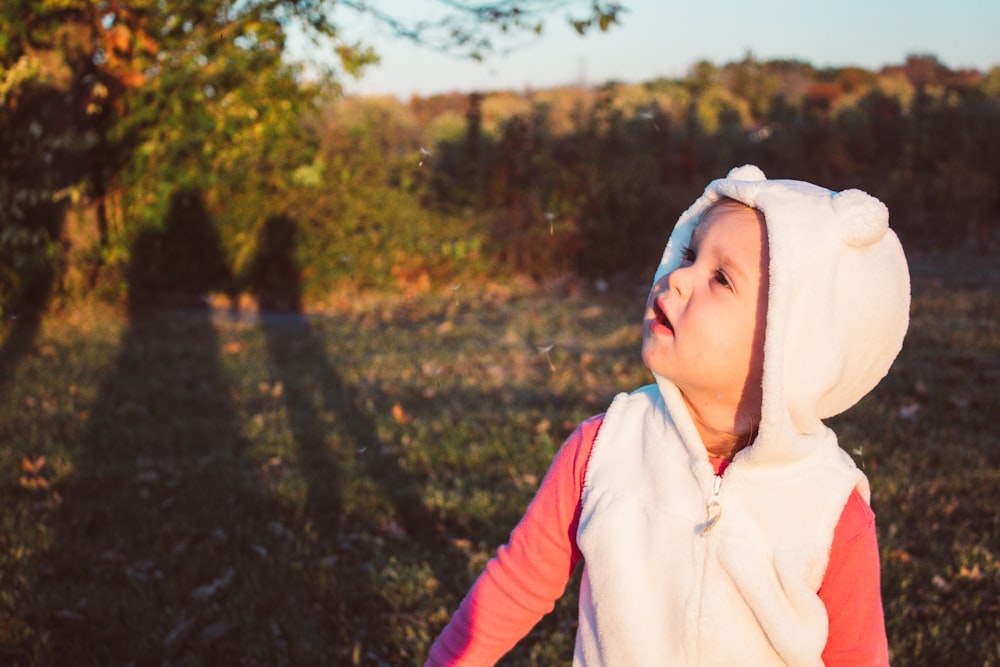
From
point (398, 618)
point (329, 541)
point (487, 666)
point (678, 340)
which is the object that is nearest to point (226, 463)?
point (329, 541)

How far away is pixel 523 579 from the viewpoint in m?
1.90

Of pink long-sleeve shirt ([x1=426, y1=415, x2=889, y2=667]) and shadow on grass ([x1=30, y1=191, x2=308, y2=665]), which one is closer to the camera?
pink long-sleeve shirt ([x1=426, y1=415, x2=889, y2=667])

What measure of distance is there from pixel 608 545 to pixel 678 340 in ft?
1.37

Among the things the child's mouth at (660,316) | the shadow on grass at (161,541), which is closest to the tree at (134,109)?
the shadow on grass at (161,541)

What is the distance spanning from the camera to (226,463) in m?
5.34

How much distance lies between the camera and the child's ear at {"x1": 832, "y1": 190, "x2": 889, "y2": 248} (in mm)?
1578

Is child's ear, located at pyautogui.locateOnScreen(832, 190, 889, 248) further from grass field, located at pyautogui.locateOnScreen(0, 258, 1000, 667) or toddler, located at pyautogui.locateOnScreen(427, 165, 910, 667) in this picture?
grass field, located at pyautogui.locateOnScreen(0, 258, 1000, 667)

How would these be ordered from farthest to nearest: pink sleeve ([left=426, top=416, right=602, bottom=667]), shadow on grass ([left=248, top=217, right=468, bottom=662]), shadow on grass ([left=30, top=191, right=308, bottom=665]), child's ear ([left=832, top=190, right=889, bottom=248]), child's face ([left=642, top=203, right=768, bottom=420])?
shadow on grass ([left=248, top=217, right=468, bottom=662])
shadow on grass ([left=30, top=191, right=308, bottom=665])
pink sleeve ([left=426, top=416, right=602, bottom=667])
child's face ([left=642, top=203, right=768, bottom=420])
child's ear ([left=832, top=190, right=889, bottom=248])

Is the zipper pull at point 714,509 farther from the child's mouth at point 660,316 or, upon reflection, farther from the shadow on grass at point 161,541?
the shadow on grass at point 161,541

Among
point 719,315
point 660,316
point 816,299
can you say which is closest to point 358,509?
point 660,316

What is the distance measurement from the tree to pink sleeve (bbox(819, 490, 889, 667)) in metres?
7.05

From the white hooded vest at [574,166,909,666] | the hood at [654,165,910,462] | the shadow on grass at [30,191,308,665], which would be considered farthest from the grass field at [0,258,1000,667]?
the hood at [654,165,910,462]

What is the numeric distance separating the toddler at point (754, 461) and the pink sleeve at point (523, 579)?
73 millimetres

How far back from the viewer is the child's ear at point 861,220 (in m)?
1.58
